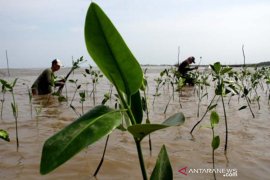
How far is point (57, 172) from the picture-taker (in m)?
2.46

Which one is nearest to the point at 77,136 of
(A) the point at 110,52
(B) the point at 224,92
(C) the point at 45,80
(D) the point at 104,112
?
(D) the point at 104,112

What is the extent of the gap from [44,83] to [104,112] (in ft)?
25.7

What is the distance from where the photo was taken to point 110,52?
0.93 meters

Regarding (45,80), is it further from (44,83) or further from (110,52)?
(110,52)

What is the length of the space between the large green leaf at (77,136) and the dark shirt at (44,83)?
24.7 feet

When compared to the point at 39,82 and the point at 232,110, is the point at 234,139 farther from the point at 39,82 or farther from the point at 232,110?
the point at 39,82

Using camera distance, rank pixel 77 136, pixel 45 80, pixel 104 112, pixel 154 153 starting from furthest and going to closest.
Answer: pixel 45 80 < pixel 154 153 < pixel 104 112 < pixel 77 136

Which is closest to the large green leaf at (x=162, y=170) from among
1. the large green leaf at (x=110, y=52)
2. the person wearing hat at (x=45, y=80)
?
the large green leaf at (x=110, y=52)

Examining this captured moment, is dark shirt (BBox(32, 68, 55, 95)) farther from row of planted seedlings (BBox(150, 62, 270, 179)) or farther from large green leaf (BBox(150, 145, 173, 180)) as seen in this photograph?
large green leaf (BBox(150, 145, 173, 180))

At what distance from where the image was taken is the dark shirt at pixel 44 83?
26.5ft

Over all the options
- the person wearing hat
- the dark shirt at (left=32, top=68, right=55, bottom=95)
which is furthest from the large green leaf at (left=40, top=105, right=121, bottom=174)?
the dark shirt at (left=32, top=68, right=55, bottom=95)

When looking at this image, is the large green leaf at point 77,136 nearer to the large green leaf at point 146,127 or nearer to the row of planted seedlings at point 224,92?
the large green leaf at point 146,127

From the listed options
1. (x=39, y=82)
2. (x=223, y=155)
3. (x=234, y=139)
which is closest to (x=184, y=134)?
(x=234, y=139)

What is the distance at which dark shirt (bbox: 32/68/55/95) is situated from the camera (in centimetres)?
809
